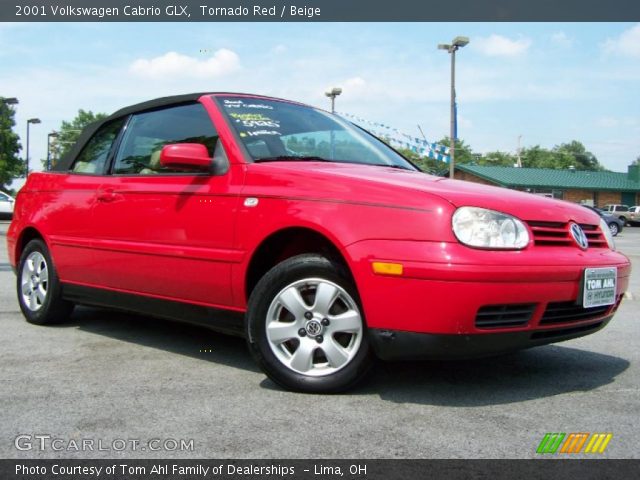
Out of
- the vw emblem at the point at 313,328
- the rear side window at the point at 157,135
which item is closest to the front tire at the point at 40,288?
the rear side window at the point at 157,135

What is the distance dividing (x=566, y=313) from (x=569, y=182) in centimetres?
5561

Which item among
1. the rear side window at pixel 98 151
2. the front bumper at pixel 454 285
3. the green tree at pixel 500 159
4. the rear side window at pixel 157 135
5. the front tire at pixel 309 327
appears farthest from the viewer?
the green tree at pixel 500 159

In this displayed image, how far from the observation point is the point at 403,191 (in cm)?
308

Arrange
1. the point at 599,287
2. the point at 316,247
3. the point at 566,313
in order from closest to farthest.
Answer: the point at 566,313 → the point at 599,287 → the point at 316,247

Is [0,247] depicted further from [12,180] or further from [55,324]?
[12,180]

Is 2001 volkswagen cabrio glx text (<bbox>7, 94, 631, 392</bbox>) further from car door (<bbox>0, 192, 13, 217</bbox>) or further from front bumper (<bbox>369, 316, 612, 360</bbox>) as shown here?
Answer: car door (<bbox>0, 192, 13, 217</bbox>)

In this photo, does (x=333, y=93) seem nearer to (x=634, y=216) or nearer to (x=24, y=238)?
(x=24, y=238)

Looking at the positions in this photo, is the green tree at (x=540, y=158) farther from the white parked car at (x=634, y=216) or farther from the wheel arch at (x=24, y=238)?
the wheel arch at (x=24, y=238)

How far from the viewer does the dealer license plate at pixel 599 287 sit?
3227mm

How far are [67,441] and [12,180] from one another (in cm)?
5069

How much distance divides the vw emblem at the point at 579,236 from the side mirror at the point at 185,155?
1932 mm

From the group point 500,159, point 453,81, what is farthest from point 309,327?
point 500,159

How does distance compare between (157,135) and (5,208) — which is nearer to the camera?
(157,135)

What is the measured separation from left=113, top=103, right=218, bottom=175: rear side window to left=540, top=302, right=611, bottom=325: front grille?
2.02 meters
